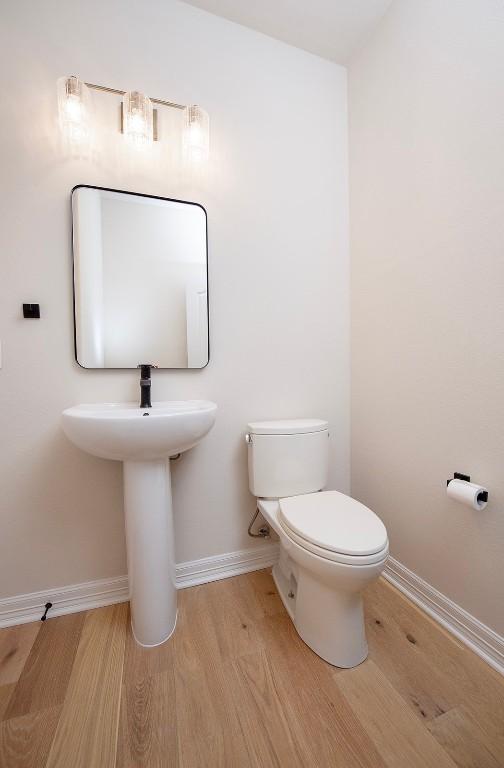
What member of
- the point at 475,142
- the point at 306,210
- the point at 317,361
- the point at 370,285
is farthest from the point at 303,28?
the point at 317,361

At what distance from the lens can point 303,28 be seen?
139 cm

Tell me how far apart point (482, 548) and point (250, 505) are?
0.89 metres

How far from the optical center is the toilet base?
3.24ft

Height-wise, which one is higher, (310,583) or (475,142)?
(475,142)

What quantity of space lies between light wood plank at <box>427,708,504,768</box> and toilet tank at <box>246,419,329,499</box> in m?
0.74

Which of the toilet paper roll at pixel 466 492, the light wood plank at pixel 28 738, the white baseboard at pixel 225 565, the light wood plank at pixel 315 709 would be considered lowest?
the light wood plank at pixel 28 738

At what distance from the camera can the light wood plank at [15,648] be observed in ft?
3.25

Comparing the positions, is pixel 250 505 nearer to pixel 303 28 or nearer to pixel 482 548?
pixel 482 548

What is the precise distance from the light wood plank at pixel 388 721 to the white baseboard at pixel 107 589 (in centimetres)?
59

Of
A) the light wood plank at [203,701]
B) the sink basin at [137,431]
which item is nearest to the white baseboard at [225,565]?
the light wood plank at [203,701]

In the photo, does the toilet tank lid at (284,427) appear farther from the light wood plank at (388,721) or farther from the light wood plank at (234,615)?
the light wood plank at (388,721)

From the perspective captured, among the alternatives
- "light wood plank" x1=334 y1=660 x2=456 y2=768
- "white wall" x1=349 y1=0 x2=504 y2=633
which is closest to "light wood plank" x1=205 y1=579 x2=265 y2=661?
"light wood plank" x1=334 y1=660 x2=456 y2=768

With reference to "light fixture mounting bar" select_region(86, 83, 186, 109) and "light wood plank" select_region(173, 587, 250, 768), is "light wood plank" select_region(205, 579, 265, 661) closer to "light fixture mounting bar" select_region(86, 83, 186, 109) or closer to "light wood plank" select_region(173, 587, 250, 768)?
"light wood plank" select_region(173, 587, 250, 768)

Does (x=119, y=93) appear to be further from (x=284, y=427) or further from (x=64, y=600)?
(x=64, y=600)
